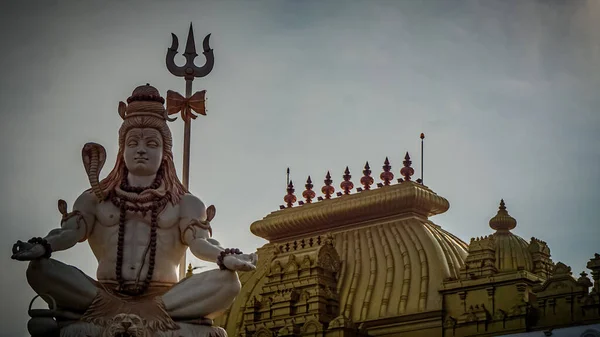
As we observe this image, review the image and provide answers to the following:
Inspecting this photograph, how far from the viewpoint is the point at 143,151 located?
13281 mm

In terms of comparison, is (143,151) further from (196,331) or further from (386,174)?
(386,174)

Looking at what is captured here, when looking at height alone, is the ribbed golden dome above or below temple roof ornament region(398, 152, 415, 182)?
below

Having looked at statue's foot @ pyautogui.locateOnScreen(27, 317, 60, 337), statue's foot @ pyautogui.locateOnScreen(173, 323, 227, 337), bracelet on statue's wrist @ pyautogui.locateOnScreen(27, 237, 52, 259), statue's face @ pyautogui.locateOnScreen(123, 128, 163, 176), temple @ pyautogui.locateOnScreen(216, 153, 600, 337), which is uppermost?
temple @ pyautogui.locateOnScreen(216, 153, 600, 337)

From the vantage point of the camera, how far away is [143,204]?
519 inches

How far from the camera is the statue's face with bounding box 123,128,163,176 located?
13.3 metres

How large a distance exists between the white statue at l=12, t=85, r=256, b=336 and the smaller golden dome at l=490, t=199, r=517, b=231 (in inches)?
734

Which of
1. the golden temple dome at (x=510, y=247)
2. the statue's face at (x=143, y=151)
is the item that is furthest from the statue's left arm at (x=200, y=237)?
the golden temple dome at (x=510, y=247)

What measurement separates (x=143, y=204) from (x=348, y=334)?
1851 cm

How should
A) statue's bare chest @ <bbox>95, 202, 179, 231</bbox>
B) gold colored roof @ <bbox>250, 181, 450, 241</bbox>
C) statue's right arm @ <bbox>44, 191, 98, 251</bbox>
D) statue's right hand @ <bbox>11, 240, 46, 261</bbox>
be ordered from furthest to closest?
gold colored roof @ <bbox>250, 181, 450, 241</bbox>, statue's bare chest @ <bbox>95, 202, 179, 231</bbox>, statue's right arm @ <bbox>44, 191, 98, 251</bbox>, statue's right hand @ <bbox>11, 240, 46, 261</bbox>

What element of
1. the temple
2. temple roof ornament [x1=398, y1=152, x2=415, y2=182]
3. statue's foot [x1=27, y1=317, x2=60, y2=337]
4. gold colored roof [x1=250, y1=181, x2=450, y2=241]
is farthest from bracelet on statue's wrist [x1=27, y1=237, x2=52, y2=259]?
temple roof ornament [x1=398, y1=152, x2=415, y2=182]

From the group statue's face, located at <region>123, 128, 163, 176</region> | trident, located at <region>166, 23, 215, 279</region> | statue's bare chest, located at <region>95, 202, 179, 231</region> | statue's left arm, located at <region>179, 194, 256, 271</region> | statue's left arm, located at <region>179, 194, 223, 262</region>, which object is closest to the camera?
statue's left arm, located at <region>179, 194, 256, 271</region>

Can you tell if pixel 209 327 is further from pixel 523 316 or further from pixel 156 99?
pixel 523 316

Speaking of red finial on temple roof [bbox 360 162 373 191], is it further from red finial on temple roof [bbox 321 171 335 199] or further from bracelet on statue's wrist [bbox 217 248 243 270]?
bracelet on statue's wrist [bbox 217 248 243 270]

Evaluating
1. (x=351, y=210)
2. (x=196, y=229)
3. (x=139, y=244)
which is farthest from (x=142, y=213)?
(x=351, y=210)
